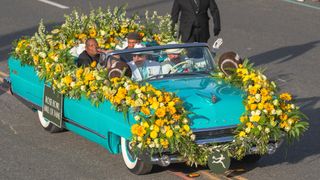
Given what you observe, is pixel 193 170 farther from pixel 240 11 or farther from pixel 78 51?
pixel 240 11

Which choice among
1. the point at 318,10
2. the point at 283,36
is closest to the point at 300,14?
the point at 318,10

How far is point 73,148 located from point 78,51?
4.92 ft

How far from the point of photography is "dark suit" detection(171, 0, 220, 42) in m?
14.8

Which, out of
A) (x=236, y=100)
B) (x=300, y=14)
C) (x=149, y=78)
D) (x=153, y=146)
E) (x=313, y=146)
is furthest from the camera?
(x=300, y=14)

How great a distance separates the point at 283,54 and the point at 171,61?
24.1 feet

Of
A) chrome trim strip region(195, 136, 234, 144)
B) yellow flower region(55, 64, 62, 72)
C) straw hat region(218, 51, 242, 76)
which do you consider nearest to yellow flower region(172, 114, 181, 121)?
chrome trim strip region(195, 136, 234, 144)

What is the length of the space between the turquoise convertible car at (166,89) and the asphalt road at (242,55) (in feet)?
1.02

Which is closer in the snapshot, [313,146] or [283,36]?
[313,146]

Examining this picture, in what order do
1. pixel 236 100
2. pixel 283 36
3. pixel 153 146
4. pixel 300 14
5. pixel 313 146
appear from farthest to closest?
pixel 300 14 < pixel 283 36 < pixel 313 146 < pixel 236 100 < pixel 153 146

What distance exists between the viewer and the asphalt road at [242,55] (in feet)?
35.2

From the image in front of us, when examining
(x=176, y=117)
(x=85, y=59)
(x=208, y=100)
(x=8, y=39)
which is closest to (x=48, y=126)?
(x=85, y=59)

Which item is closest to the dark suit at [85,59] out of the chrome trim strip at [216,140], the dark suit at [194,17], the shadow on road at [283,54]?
the chrome trim strip at [216,140]

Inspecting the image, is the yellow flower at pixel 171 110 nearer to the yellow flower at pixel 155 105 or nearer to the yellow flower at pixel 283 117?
the yellow flower at pixel 155 105

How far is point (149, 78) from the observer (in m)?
11.2
